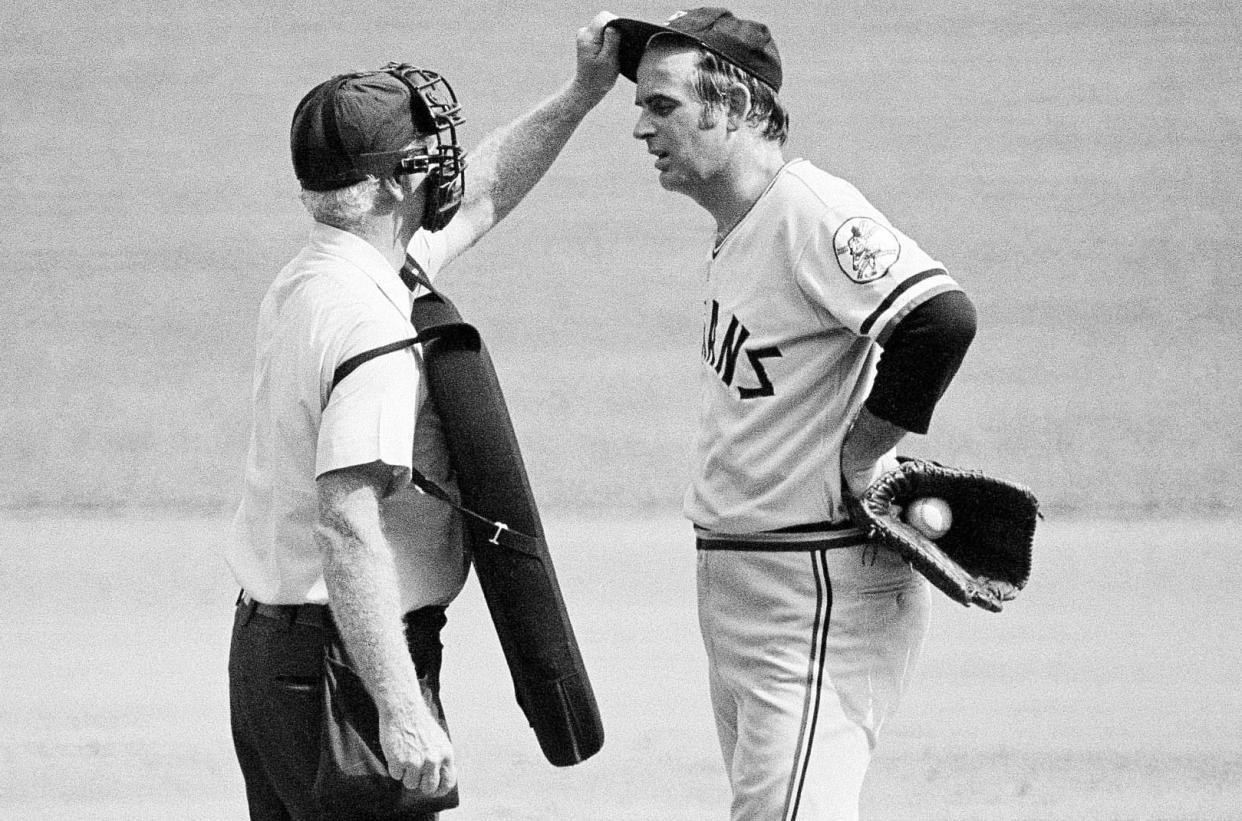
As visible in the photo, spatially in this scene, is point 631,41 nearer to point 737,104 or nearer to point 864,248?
point 737,104

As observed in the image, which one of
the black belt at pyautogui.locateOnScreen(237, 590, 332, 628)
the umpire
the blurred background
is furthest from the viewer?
the blurred background

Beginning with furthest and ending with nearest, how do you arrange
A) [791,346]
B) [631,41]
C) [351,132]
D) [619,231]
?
[619,231], [631,41], [791,346], [351,132]

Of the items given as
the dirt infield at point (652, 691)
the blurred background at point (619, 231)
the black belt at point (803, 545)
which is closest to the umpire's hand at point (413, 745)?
the black belt at point (803, 545)

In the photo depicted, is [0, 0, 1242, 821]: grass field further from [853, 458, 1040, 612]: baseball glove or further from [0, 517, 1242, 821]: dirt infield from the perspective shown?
[853, 458, 1040, 612]: baseball glove

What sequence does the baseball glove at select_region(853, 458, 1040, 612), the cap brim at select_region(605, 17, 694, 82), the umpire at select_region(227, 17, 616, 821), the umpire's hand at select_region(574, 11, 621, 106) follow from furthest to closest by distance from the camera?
the umpire's hand at select_region(574, 11, 621, 106) → the cap brim at select_region(605, 17, 694, 82) → the baseball glove at select_region(853, 458, 1040, 612) → the umpire at select_region(227, 17, 616, 821)

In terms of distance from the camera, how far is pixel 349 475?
6.98ft

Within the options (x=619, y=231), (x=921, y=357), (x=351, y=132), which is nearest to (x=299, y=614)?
(x=351, y=132)

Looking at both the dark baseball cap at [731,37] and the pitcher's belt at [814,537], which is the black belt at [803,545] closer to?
the pitcher's belt at [814,537]

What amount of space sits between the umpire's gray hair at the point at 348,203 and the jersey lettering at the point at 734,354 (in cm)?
63

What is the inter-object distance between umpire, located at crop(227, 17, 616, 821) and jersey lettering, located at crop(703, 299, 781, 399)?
49cm

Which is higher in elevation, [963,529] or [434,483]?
[434,483]

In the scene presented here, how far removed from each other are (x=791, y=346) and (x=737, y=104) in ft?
1.42

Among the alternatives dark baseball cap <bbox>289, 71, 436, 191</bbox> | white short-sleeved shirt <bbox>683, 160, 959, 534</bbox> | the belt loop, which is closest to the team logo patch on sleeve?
white short-sleeved shirt <bbox>683, 160, 959, 534</bbox>

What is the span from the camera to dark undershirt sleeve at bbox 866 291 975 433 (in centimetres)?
240
